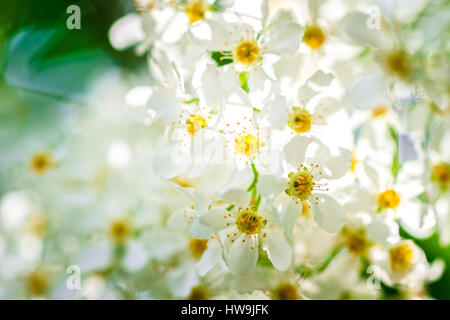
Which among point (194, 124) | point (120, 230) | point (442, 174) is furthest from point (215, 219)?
point (442, 174)

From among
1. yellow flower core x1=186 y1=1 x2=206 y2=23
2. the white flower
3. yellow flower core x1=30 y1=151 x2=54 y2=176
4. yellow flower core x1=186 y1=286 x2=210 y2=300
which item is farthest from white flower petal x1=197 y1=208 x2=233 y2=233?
yellow flower core x1=30 y1=151 x2=54 y2=176

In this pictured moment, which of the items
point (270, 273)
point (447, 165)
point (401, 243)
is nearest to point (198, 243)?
point (270, 273)

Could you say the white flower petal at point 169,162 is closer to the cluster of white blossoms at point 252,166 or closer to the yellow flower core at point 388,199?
the cluster of white blossoms at point 252,166

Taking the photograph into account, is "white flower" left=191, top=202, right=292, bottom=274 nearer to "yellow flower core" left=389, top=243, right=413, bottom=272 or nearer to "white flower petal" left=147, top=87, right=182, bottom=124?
"white flower petal" left=147, top=87, right=182, bottom=124

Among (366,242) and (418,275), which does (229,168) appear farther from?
(418,275)

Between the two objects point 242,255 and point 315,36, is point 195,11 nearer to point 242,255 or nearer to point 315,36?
point 315,36

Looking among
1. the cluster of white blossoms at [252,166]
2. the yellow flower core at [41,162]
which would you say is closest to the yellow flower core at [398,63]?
the cluster of white blossoms at [252,166]
